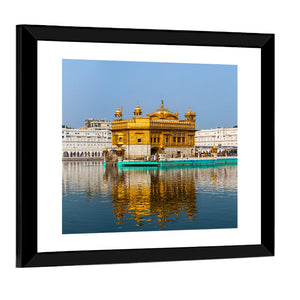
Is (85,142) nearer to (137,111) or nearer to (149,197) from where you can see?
(137,111)

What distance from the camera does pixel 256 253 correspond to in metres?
4.26

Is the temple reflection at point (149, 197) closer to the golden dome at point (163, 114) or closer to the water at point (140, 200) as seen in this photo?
the water at point (140, 200)

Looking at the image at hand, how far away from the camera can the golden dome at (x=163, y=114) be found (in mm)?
5282

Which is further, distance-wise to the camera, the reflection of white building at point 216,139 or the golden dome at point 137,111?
the golden dome at point 137,111

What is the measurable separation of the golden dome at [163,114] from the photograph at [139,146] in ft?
0.04

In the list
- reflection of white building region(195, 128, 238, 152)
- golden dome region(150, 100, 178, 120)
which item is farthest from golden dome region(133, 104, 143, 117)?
reflection of white building region(195, 128, 238, 152)

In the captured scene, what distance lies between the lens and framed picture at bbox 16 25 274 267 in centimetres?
388

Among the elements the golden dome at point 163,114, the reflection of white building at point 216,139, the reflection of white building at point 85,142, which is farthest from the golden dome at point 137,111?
the reflection of white building at point 216,139

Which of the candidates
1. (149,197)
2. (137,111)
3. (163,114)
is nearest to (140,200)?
(149,197)

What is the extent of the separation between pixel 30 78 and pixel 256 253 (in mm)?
2505

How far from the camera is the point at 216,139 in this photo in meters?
5.40

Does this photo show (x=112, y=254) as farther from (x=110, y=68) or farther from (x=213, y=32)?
(x=213, y=32)

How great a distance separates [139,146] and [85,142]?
1.12 meters

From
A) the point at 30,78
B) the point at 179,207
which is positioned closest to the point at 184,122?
the point at 179,207
